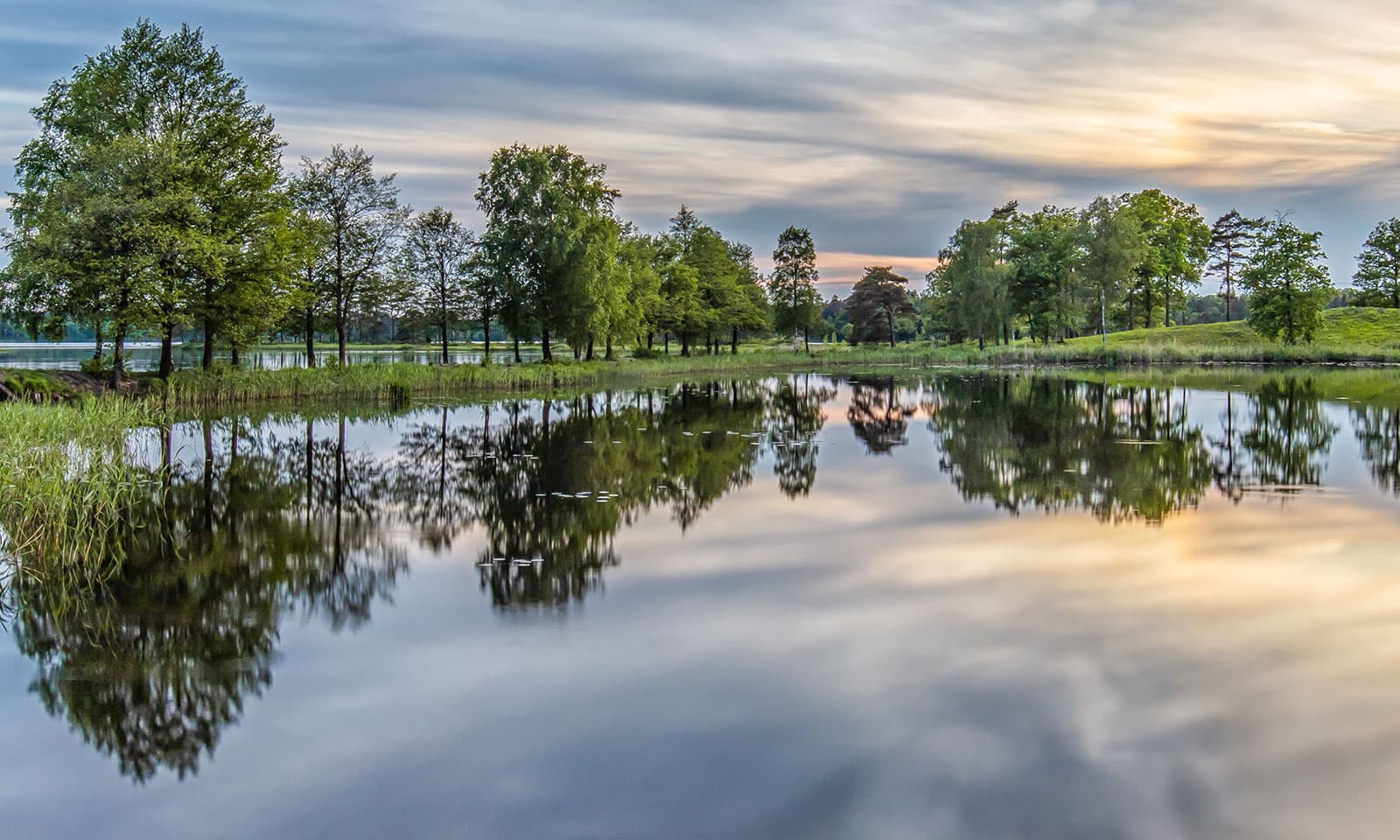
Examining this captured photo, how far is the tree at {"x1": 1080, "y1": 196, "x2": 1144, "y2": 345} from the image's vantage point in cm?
6625

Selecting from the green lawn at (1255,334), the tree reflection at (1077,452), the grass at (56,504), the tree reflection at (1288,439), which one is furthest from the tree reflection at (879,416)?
the green lawn at (1255,334)

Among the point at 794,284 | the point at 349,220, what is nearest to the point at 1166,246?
the point at 794,284

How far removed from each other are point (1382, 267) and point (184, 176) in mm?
86087

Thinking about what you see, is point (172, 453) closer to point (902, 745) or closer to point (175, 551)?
point (175, 551)

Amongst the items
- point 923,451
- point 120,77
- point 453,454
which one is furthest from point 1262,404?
point 120,77

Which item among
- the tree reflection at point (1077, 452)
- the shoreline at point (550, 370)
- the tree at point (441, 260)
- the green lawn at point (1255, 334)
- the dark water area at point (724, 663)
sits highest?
the tree at point (441, 260)

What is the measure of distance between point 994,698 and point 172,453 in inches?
651

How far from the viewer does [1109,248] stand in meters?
66.6

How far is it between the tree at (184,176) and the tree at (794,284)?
46.5 m

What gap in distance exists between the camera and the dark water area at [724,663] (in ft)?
16.0

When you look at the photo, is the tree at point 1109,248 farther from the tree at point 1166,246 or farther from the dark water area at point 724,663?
the dark water area at point 724,663

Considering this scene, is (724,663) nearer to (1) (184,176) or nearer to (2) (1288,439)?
(2) (1288,439)

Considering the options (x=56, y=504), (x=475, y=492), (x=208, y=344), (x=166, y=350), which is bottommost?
(x=475, y=492)

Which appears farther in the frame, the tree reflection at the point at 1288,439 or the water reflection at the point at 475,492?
the tree reflection at the point at 1288,439
